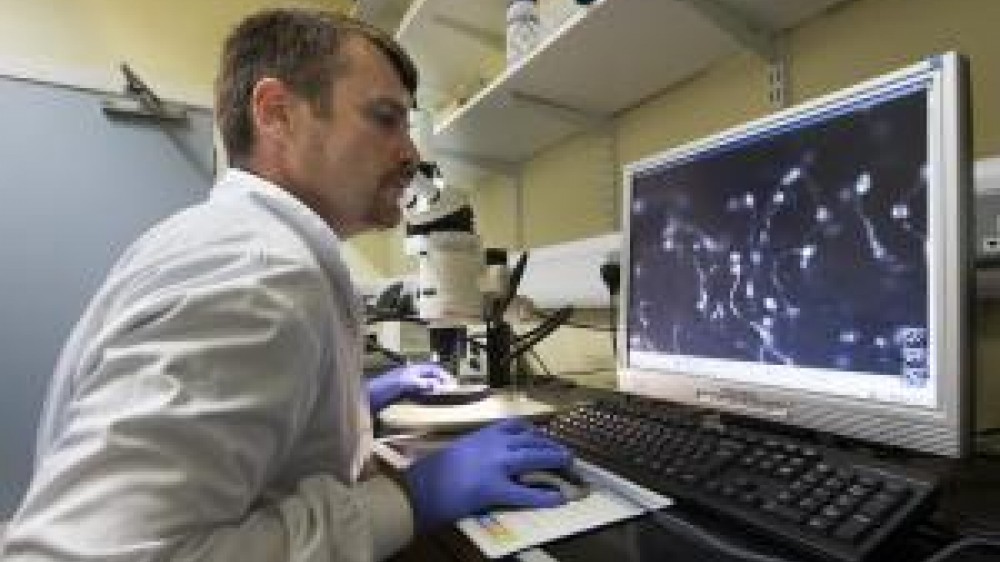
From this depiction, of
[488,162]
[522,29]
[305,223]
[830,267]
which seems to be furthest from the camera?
[488,162]

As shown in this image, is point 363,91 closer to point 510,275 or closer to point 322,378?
point 322,378

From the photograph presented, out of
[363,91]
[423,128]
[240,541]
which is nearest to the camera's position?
[240,541]

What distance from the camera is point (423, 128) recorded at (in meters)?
2.15

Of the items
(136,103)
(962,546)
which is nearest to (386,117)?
(962,546)

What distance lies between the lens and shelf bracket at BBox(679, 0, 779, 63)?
1.16 meters

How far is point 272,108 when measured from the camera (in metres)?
0.95

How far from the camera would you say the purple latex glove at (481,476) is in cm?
65

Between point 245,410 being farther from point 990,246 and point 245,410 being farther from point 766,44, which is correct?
point 766,44

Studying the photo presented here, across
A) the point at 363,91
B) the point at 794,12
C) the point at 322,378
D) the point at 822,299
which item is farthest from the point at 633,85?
the point at 322,378

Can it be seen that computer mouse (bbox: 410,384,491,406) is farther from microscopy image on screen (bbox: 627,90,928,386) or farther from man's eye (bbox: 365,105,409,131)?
man's eye (bbox: 365,105,409,131)

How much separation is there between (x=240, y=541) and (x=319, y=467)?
173 mm

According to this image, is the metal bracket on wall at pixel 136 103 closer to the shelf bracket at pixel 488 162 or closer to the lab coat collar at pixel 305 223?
the shelf bracket at pixel 488 162

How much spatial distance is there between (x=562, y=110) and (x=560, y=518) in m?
1.25

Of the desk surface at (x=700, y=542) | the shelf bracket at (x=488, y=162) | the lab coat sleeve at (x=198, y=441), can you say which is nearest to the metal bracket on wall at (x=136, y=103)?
the shelf bracket at (x=488, y=162)
